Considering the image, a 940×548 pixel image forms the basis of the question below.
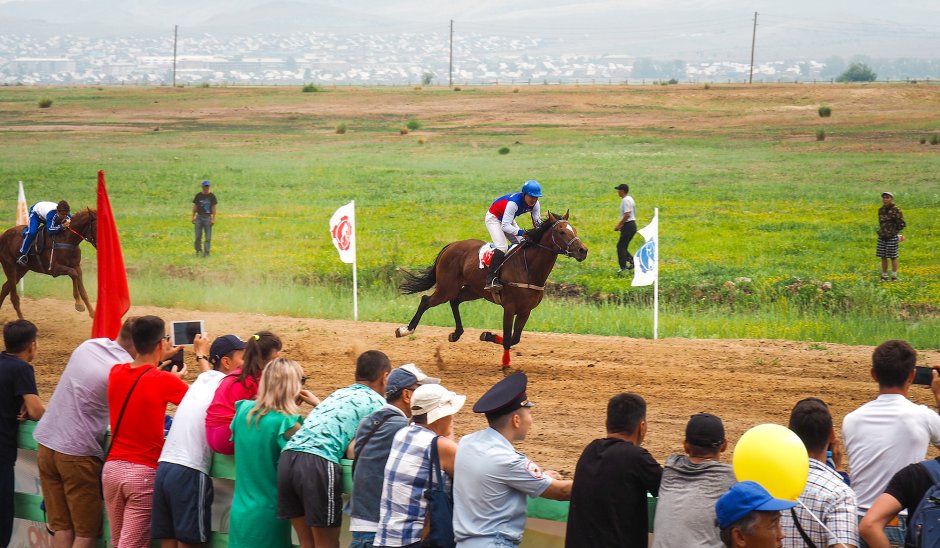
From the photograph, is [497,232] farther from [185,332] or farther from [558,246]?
[185,332]

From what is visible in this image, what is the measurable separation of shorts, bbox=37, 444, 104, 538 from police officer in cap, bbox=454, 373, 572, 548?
9.03 ft

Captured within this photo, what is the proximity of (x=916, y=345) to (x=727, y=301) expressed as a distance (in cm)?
624

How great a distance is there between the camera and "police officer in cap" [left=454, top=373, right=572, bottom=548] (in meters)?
5.35

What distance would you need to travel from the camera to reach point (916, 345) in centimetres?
1611

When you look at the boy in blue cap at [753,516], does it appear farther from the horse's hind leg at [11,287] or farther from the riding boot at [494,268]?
the horse's hind leg at [11,287]

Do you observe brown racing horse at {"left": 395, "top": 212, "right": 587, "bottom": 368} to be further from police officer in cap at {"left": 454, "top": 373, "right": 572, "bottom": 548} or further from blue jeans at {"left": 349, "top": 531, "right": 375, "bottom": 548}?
police officer in cap at {"left": 454, "top": 373, "right": 572, "bottom": 548}

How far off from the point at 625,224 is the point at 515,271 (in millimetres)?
9257

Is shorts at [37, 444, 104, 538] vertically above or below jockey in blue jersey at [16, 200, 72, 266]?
below

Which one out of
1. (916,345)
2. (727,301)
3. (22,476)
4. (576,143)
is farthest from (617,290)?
(576,143)

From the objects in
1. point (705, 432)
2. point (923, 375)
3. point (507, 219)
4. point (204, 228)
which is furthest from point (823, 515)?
point (204, 228)

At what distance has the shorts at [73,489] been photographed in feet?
22.6

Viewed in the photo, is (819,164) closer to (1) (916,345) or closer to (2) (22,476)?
(1) (916,345)

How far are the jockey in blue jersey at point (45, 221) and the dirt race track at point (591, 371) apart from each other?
1.47 meters

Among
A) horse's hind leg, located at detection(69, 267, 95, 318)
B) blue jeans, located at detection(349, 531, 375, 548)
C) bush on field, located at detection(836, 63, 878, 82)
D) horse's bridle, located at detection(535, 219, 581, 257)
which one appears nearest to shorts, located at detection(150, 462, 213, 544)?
blue jeans, located at detection(349, 531, 375, 548)
